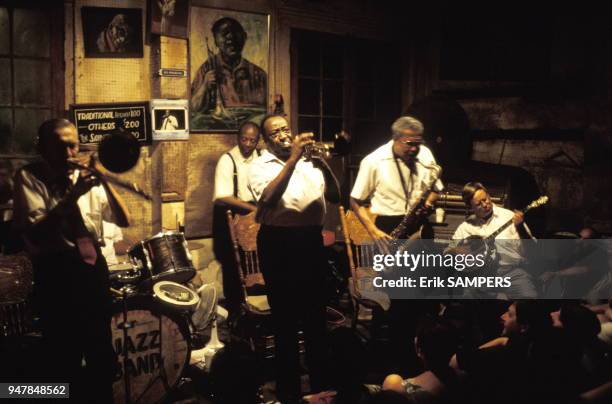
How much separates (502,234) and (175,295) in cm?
379

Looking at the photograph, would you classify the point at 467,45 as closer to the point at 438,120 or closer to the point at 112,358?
the point at 438,120

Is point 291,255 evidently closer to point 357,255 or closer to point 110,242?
point 110,242

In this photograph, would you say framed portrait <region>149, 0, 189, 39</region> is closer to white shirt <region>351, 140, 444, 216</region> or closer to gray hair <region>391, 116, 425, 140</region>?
white shirt <region>351, 140, 444, 216</region>

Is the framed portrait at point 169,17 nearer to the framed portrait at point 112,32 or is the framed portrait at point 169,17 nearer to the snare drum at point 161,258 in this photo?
the framed portrait at point 112,32

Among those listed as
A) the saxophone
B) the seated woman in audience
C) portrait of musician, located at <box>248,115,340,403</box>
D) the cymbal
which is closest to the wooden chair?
the saxophone

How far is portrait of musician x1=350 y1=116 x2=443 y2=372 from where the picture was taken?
6.38 metres

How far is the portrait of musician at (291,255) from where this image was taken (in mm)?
5293

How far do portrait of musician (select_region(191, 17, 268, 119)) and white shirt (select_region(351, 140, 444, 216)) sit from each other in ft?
9.09

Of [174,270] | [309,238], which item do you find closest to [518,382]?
[309,238]

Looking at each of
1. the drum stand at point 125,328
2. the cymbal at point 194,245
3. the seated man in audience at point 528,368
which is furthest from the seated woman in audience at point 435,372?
the cymbal at point 194,245

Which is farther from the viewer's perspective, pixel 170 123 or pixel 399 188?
pixel 170 123

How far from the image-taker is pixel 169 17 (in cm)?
752

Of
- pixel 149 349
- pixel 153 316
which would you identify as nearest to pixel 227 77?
pixel 153 316

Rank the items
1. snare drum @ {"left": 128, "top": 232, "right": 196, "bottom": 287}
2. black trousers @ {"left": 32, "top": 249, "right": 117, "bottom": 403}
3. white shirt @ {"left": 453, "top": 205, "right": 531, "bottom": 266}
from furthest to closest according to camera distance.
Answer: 1. white shirt @ {"left": 453, "top": 205, "right": 531, "bottom": 266}
2. snare drum @ {"left": 128, "top": 232, "right": 196, "bottom": 287}
3. black trousers @ {"left": 32, "top": 249, "right": 117, "bottom": 403}
